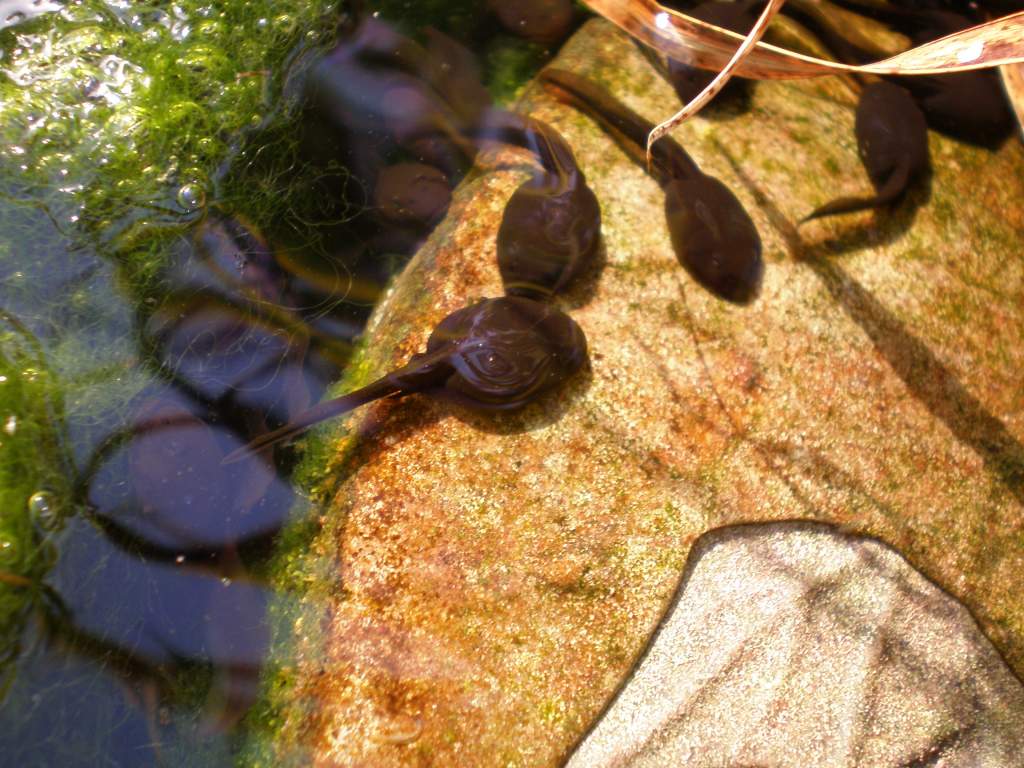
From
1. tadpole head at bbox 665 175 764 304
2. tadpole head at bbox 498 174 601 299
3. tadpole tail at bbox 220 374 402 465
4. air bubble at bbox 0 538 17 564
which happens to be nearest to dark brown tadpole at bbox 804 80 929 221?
tadpole head at bbox 665 175 764 304

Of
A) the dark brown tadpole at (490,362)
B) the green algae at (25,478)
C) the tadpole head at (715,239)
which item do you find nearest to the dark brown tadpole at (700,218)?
the tadpole head at (715,239)

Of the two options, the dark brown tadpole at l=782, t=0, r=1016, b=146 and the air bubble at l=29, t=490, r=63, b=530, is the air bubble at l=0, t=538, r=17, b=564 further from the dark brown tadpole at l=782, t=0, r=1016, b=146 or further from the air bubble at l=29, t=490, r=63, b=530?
the dark brown tadpole at l=782, t=0, r=1016, b=146

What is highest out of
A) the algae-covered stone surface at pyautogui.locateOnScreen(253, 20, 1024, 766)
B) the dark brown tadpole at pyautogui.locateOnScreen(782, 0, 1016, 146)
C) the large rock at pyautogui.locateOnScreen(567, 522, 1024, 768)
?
the dark brown tadpole at pyautogui.locateOnScreen(782, 0, 1016, 146)

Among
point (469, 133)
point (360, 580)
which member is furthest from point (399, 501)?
point (469, 133)

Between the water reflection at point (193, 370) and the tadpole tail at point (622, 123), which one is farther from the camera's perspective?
the tadpole tail at point (622, 123)

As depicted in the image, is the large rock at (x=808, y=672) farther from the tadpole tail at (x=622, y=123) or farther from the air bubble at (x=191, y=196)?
the air bubble at (x=191, y=196)

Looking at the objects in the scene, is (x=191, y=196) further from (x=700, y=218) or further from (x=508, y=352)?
(x=700, y=218)
